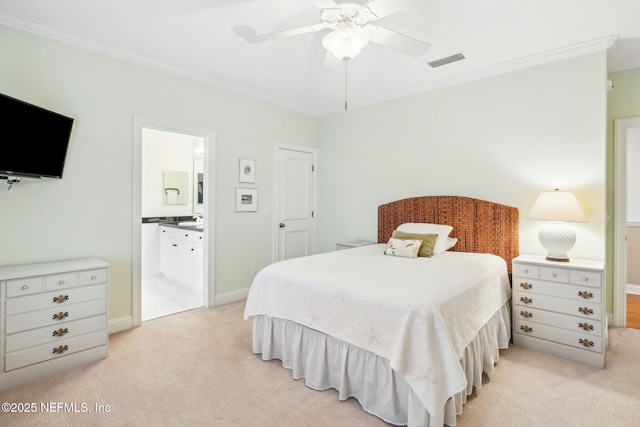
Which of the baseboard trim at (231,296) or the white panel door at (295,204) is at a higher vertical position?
the white panel door at (295,204)

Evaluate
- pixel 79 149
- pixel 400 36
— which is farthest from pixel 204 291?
pixel 400 36

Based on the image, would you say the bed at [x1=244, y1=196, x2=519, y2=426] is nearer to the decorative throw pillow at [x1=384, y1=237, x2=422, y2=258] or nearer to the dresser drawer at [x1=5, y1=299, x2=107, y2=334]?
the decorative throw pillow at [x1=384, y1=237, x2=422, y2=258]

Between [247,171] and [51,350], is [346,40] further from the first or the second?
[51,350]

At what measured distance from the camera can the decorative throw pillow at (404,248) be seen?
3096 millimetres

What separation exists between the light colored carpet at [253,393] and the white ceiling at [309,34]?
245 cm

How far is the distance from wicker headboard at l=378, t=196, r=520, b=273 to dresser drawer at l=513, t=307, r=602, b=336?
58 cm

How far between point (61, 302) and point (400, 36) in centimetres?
302

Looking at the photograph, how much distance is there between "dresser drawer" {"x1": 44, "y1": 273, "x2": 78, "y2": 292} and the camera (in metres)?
2.30

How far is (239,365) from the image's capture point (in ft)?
8.09

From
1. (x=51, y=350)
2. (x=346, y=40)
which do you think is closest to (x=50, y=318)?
(x=51, y=350)

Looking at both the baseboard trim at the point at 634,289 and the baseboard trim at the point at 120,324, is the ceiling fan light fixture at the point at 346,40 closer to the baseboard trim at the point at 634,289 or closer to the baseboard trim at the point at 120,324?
the baseboard trim at the point at 120,324

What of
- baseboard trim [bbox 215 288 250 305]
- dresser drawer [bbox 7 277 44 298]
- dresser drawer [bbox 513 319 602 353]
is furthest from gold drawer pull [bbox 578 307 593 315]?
dresser drawer [bbox 7 277 44 298]

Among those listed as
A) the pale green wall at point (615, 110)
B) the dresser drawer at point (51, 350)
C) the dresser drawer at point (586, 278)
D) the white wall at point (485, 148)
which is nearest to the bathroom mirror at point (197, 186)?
the white wall at point (485, 148)

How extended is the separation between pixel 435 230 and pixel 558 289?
3.87 feet
